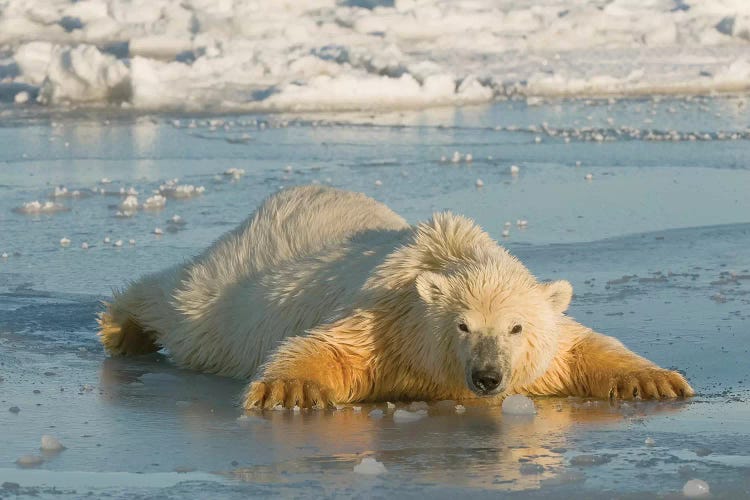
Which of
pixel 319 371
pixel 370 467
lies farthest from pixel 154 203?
pixel 370 467

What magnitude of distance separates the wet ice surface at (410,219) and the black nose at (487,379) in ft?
0.43

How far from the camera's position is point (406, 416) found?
4754 mm

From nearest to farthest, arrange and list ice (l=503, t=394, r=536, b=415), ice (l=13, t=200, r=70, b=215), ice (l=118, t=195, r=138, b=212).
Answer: ice (l=503, t=394, r=536, b=415) < ice (l=13, t=200, r=70, b=215) < ice (l=118, t=195, r=138, b=212)

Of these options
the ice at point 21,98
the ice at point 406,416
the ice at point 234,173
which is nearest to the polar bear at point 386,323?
the ice at point 406,416

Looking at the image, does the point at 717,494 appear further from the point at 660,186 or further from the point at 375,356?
the point at 660,186

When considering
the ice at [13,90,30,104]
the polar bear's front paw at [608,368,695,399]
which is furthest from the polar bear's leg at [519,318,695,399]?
the ice at [13,90,30,104]

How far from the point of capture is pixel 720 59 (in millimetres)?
19375

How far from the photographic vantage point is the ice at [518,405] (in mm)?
4895

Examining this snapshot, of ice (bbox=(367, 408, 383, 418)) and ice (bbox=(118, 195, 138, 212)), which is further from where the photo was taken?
ice (bbox=(118, 195, 138, 212))

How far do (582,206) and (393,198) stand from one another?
1415mm

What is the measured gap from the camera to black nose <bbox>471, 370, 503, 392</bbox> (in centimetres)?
466

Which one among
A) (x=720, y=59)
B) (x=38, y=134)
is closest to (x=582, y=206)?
(x=38, y=134)

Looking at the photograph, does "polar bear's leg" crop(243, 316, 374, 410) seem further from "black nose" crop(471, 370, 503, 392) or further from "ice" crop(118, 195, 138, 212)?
"ice" crop(118, 195, 138, 212)

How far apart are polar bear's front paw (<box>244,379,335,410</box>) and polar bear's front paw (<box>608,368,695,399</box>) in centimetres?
112
